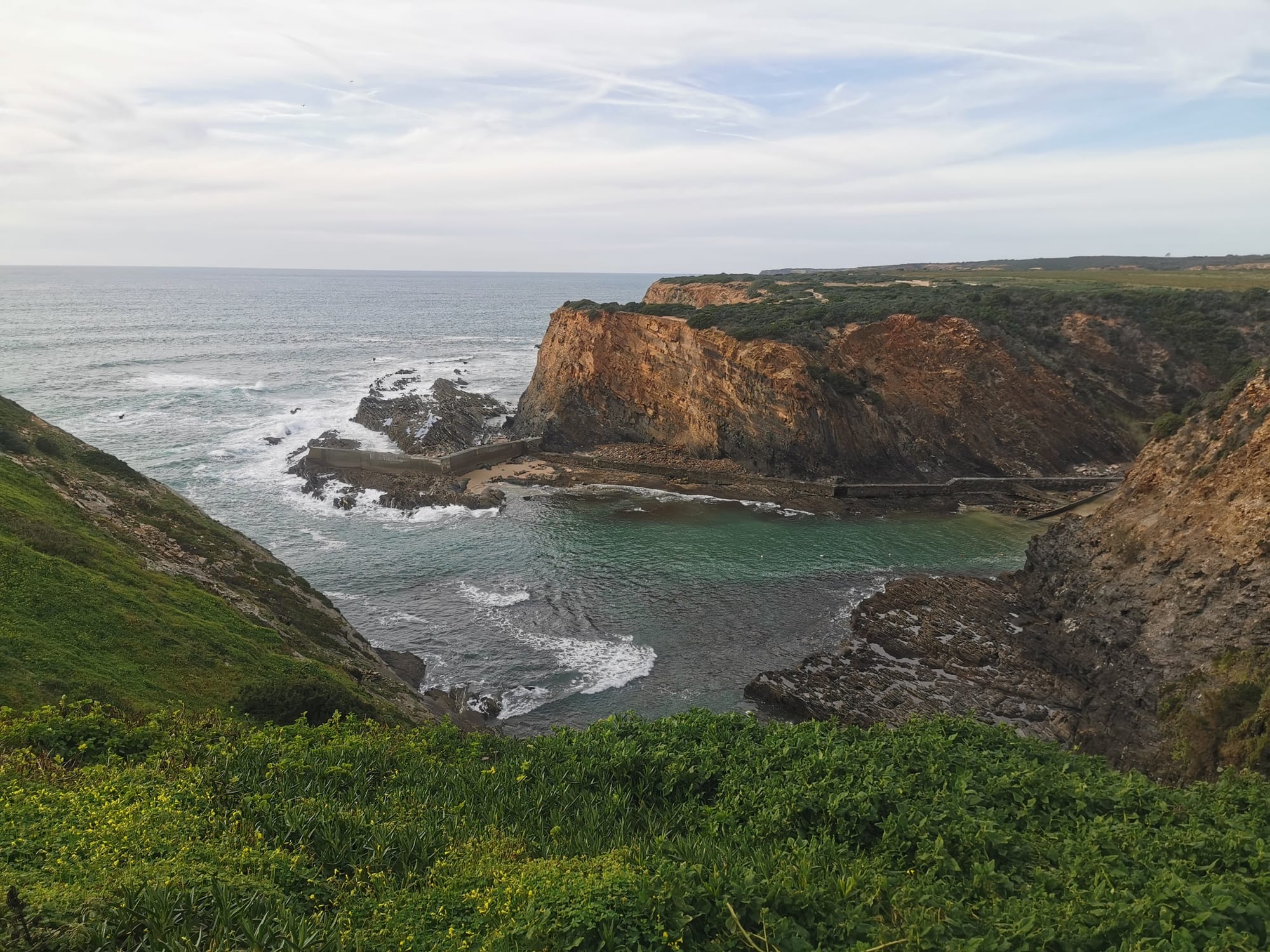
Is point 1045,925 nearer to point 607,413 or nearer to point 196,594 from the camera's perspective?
point 196,594

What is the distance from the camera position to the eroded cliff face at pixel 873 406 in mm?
43812

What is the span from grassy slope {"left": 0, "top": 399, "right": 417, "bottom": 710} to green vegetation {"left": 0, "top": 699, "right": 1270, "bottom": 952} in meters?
2.28

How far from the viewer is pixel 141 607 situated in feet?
53.0

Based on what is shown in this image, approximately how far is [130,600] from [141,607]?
1.05 feet

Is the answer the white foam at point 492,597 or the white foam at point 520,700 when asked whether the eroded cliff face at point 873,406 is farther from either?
the white foam at point 520,700

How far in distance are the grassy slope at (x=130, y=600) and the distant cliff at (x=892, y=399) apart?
2835 centimetres

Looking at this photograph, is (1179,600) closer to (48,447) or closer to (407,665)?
(407,665)

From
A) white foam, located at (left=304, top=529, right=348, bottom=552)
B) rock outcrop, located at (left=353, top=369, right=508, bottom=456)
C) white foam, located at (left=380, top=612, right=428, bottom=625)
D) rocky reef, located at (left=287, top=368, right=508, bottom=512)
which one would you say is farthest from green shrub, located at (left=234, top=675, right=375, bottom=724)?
rock outcrop, located at (left=353, top=369, right=508, bottom=456)

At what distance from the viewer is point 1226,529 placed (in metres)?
21.4

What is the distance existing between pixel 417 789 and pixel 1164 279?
3323 inches

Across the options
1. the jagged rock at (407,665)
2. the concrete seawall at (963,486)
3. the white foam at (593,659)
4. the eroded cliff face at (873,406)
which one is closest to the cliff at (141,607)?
the jagged rock at (407,665)

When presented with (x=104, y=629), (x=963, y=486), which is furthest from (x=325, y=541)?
(x=963, y=486)

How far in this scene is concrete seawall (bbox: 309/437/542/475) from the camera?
45531 millimetres

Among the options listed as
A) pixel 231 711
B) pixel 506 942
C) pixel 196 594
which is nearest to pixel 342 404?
pixel 196 594
